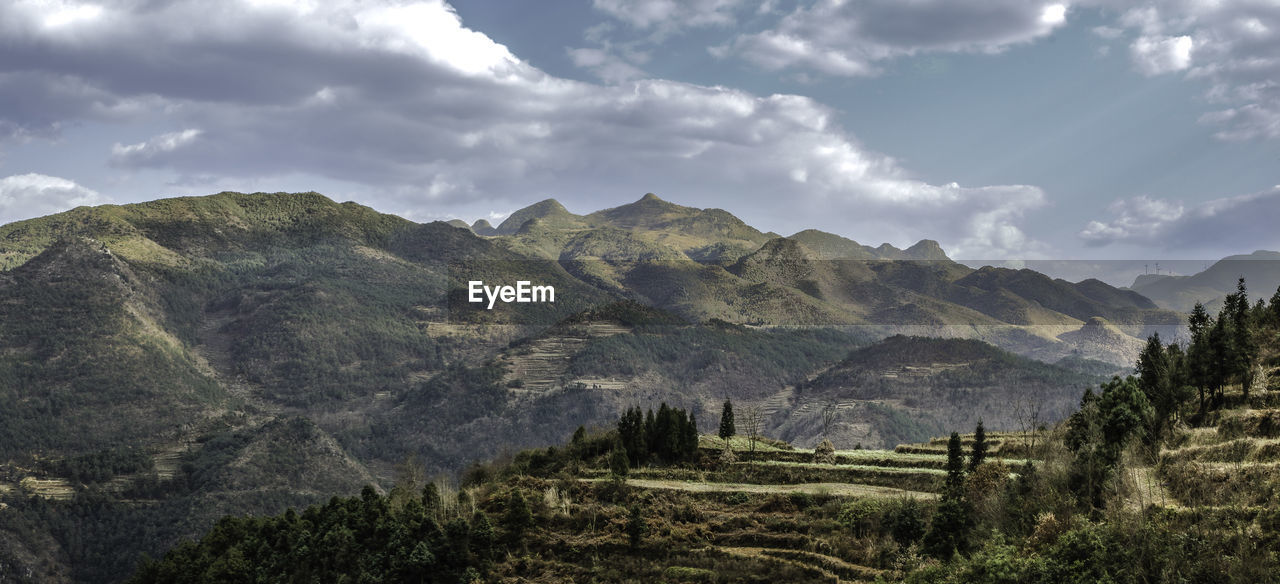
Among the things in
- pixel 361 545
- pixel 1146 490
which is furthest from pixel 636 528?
pixel 1146 490

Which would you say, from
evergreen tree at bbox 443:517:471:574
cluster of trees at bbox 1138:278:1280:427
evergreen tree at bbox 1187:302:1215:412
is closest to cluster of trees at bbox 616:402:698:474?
evergreen tree at bbox 443:517:471:574

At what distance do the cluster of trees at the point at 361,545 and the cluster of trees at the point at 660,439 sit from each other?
1151 centimetres

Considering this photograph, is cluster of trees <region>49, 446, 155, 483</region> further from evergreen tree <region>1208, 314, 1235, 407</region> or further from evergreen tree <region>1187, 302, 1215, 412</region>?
evergreen tree <region>1208, 314, 1235, 407</region>

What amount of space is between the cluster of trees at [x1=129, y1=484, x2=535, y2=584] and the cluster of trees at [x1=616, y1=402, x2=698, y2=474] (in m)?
11.5

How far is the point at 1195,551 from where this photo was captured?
25766 mm

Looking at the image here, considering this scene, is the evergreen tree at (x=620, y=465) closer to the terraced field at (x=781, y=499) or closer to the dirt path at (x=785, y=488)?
the terraced field at (x=781, y=499)

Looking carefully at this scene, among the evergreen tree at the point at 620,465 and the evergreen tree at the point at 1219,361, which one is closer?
the evergreen tree at the point at 1219,361

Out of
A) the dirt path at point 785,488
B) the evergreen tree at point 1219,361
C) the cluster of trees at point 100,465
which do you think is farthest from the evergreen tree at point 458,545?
the cluster of trees at point 100,465

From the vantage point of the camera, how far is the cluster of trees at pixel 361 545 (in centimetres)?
5281

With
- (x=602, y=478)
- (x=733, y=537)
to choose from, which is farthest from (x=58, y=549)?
(x=733, y=537)

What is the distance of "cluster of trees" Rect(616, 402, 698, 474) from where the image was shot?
Answer: 64106mm

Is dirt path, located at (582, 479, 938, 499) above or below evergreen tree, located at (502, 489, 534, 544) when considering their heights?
above

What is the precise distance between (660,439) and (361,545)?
22.3 metres

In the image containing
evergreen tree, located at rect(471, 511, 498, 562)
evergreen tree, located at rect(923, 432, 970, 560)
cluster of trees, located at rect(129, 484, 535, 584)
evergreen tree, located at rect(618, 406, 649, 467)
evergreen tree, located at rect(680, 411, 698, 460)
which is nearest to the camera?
evergreen tree, located at rect(923, 432, 970, 560)
